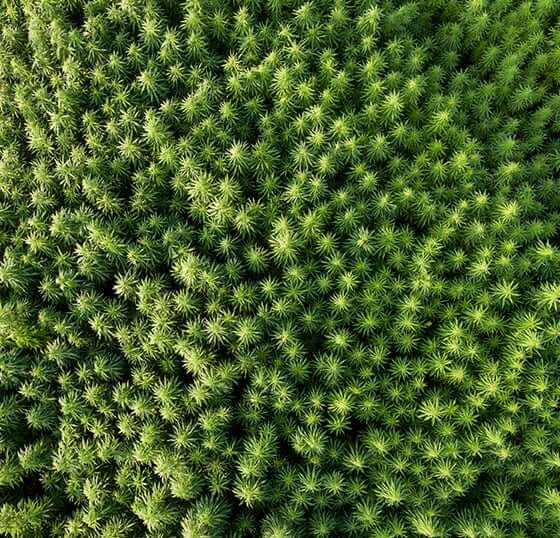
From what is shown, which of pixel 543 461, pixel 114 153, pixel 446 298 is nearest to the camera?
pixel 543 461

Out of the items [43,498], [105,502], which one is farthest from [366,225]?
[43,498]

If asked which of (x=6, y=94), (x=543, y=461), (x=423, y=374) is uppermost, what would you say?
(x=6, y=94)

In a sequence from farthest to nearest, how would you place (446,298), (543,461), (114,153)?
(114,153) < (446,298) < (543,461)

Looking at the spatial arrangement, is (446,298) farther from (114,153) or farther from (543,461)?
(114,153)

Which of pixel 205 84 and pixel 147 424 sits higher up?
pixel 205 84

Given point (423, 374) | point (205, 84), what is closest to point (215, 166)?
point (205, 84)

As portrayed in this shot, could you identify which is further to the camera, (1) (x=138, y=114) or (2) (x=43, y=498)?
(1) (x=138, y=114)
